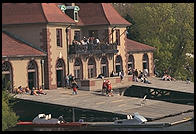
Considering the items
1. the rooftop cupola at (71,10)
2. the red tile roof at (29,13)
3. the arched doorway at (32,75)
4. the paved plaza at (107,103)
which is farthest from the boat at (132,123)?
the rooftop cupola at (71,10)

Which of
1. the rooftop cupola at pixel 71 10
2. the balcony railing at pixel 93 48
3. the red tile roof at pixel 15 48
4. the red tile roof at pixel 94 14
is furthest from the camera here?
Result: the red tile roof at pixel 94 14

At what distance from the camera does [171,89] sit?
→ 6350cm

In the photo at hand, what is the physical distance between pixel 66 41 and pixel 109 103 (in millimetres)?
10693

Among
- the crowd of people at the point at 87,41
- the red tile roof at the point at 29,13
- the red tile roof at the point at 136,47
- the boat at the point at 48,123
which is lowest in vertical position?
the boat at the point at 48,123

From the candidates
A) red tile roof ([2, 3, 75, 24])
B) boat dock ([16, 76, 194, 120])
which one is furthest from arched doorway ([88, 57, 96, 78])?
boat dock ([16, 76, 194, 120])

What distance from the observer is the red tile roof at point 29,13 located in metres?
59.8

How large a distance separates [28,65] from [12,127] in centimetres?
1345

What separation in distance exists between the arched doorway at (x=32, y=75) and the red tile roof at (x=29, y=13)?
3.93m

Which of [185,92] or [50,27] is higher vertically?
[50,27]

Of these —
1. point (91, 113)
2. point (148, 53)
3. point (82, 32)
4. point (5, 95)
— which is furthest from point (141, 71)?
point (5, 95)

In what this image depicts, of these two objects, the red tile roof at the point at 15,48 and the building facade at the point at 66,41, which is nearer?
the red tile roof at the point at 15,48

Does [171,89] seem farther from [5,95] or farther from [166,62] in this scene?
[5,95]

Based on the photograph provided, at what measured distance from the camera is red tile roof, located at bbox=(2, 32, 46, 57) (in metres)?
55.6

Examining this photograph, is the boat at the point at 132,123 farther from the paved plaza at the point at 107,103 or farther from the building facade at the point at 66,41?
the building facade at the point at 66,41
